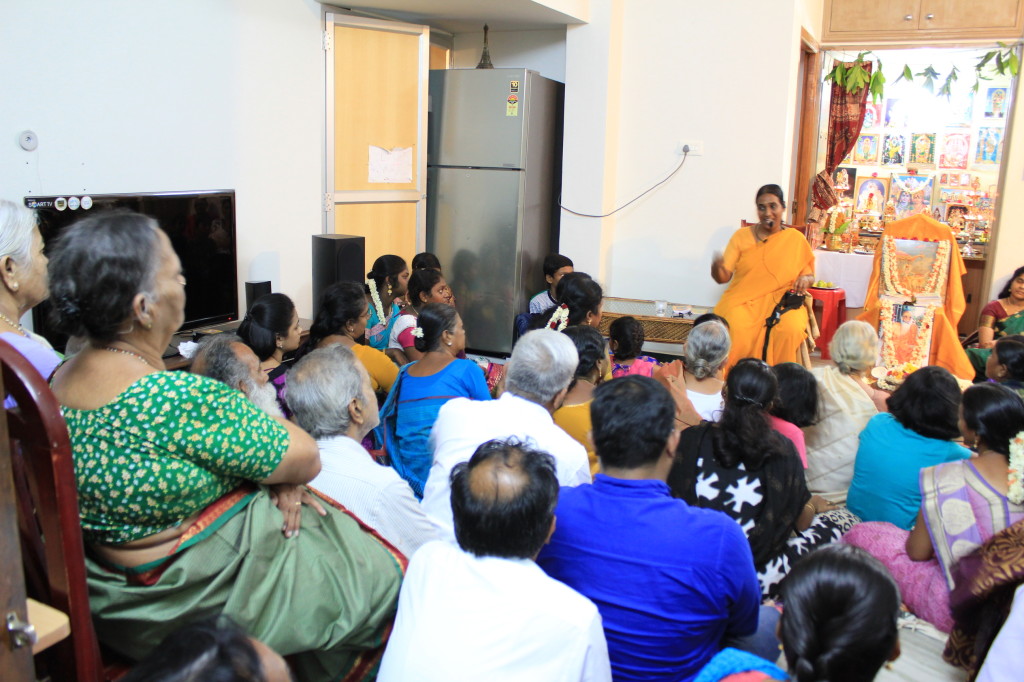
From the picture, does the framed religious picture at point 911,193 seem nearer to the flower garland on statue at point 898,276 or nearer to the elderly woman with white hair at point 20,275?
the flower garland on statue at point 898,276

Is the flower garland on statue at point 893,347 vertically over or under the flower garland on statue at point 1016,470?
under

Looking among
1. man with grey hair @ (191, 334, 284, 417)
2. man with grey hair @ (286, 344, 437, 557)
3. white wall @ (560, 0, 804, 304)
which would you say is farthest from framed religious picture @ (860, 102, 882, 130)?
man with grey hair @ (286, 344, 437, 557)

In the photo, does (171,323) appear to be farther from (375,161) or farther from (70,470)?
(375,161)

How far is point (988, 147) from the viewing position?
785 centimetres

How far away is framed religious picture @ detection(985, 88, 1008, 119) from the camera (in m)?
7.70

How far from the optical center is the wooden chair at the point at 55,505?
4.01ft

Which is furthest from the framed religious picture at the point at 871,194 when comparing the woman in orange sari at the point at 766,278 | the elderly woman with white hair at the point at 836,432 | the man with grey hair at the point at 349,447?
the man with grey hair at the point at 349,447

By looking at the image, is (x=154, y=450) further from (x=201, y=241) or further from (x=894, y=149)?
(x=894, y=149)

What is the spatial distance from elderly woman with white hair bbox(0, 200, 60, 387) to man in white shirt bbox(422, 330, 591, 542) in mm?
1019

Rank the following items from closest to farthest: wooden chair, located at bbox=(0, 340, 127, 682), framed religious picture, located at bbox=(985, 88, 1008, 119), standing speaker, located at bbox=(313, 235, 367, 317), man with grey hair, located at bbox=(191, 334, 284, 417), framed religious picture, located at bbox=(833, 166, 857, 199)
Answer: wooden chair, located at bbox=(0, 340, 127, 682)
man with grey hair, located at bbox=(191, 334, 284, 417)
standing speaker, located at bbox=(313, 235, 367, 317)
framed religious picture, located at bbox=(985, 88, 1008, 119)
framed religious picture, located at bbox=(833, 166, 857, 199)

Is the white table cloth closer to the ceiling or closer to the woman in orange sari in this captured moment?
the woman in orange sari

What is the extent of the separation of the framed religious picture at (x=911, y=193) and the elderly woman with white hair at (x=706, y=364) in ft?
19.0

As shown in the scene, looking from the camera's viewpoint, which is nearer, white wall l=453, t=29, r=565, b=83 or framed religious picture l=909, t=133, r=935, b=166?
white wall l=453, t=29, r=565, b=83

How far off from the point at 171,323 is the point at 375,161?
433cm
